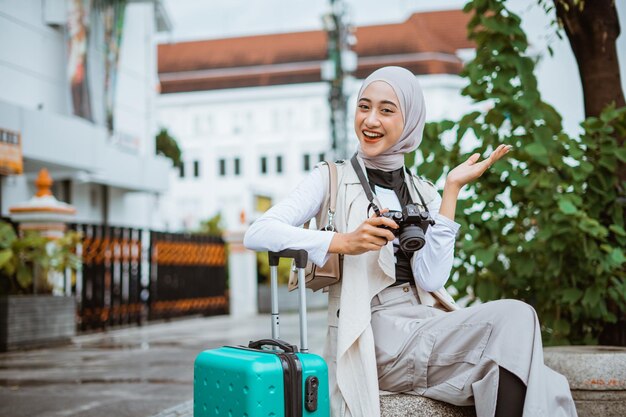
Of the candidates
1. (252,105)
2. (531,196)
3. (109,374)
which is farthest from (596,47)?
(252,105)

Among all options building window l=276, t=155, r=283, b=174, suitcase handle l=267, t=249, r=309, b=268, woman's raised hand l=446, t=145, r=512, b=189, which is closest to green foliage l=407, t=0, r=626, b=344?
woman's raised hand l=446, t=145, r=512, b=189

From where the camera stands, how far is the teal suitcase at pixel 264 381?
7.42 ft

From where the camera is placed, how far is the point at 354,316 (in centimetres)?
261

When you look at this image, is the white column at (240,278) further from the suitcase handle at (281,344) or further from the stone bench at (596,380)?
the suitcase handle at (281,344)

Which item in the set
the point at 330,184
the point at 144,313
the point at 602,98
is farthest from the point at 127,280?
the point at 330,184

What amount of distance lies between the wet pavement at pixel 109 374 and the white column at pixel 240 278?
6.12 metres

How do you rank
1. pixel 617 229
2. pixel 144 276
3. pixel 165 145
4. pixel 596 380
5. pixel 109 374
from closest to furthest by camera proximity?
pixel 596 380 < pixel 617 229 < pixel 109 374 < pixel 144 276 < pixel 165 145


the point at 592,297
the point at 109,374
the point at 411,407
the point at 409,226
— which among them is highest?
the point at 409,226

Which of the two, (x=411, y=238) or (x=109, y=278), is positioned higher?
(x=411, y=238)

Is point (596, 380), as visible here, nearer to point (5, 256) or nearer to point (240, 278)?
point (5, 256)

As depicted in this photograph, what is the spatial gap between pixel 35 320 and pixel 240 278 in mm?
9082

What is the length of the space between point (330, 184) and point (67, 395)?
3890mm

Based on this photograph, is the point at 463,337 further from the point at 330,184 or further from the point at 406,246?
the point at 330,184

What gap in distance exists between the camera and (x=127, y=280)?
44.9 ft
